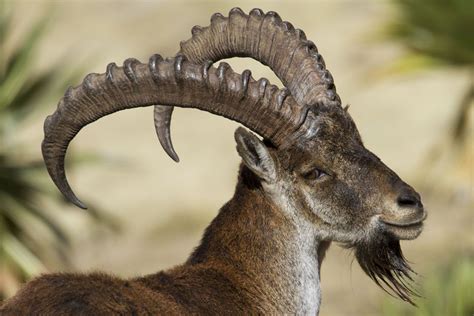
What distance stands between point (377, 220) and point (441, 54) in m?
7.86

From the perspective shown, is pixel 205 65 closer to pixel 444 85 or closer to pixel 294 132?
pixel 294 132

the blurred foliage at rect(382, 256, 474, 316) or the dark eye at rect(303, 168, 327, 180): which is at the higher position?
the blurred foliage at rect(382, 256, 474, 316)

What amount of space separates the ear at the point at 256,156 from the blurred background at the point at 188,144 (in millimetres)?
3272

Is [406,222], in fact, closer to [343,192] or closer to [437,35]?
[343,192]

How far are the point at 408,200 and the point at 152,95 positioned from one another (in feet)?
4.89

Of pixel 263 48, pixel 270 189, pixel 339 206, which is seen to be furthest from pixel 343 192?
pixel 263 48

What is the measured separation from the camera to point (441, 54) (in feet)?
44.2

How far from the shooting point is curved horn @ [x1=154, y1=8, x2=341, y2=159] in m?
6.42

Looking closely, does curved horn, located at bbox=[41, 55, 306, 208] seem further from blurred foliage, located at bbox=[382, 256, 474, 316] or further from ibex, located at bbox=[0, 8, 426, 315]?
blurred foliage, located at bbox=[382, 256, 474, 316]

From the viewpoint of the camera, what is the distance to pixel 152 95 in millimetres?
5809

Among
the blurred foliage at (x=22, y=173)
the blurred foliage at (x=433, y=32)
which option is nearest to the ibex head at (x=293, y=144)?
the blurred foliage at (x=22, y=173)

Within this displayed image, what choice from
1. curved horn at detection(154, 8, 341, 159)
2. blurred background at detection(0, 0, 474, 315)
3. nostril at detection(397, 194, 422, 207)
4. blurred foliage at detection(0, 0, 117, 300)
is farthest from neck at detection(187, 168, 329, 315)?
blurred foliage at detection(0, 0, 117, 300)

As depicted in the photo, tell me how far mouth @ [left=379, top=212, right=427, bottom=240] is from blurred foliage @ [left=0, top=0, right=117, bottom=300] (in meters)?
6.10

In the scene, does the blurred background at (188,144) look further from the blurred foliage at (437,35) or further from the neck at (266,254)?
the neck at (266,254)
